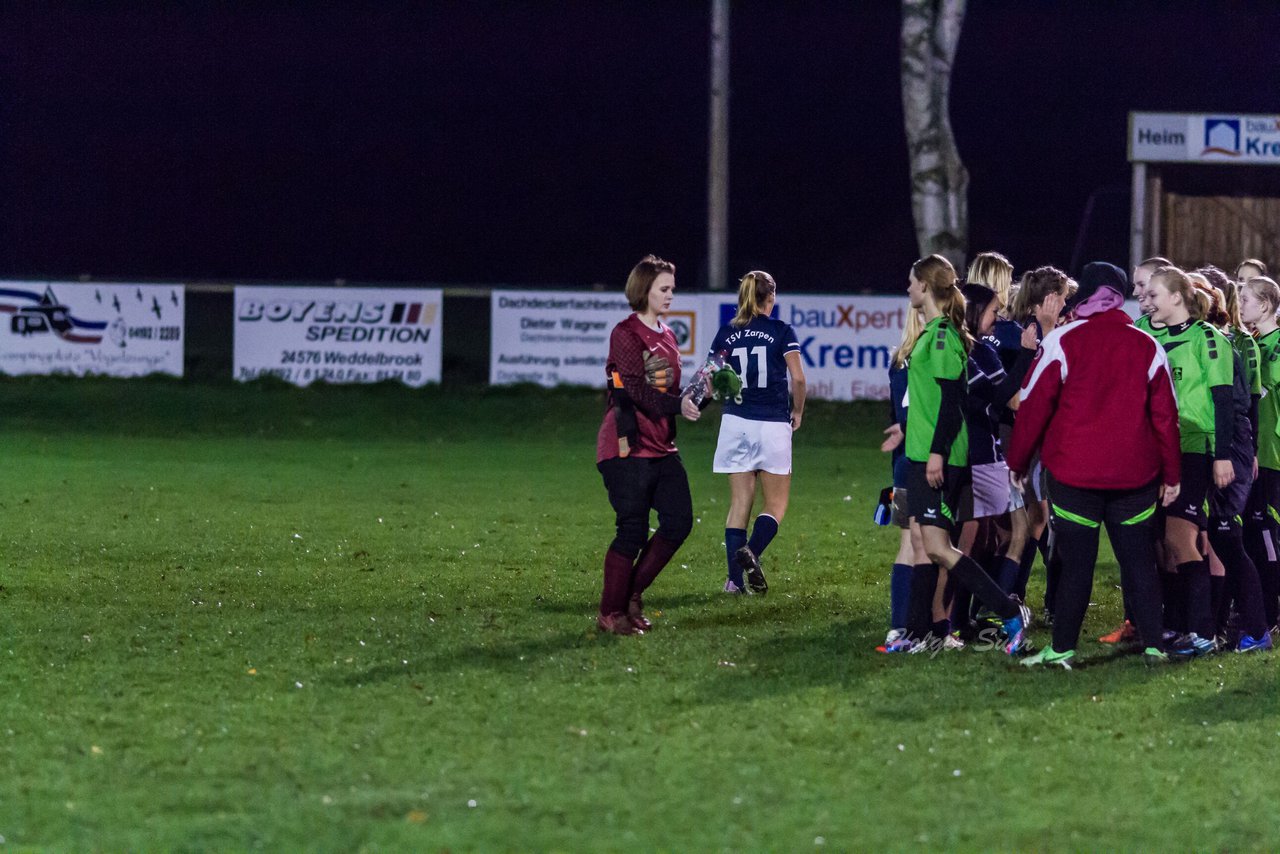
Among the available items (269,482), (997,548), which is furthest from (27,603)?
(269,482)

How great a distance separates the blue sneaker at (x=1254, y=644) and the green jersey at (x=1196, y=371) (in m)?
0.91

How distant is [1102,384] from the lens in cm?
692

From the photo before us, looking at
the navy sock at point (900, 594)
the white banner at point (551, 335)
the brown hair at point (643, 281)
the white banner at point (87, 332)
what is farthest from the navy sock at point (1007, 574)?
the white banner at point (87, 332)

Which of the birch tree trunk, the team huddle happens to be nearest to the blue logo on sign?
the birch tree trunk

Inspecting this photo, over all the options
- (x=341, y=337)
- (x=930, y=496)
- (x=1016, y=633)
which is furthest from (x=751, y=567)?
(x=341, y=337)

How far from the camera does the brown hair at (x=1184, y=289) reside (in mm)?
7402

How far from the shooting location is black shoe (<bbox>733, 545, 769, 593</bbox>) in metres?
8.98

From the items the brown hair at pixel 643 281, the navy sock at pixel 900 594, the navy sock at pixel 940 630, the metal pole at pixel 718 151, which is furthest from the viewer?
the metal pole at pixel 718 151

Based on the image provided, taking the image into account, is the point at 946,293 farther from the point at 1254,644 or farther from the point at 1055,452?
the point at 1254,644

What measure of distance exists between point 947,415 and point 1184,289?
1.31 metres

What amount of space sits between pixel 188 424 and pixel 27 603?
10918 mm

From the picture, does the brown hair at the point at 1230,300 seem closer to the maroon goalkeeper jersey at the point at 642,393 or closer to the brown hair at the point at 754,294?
the brown hair at the point at 754,294

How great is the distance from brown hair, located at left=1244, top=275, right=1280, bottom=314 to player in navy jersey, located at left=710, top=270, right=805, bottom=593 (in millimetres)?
2402

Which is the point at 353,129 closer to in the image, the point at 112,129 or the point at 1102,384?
the point at 112,129
